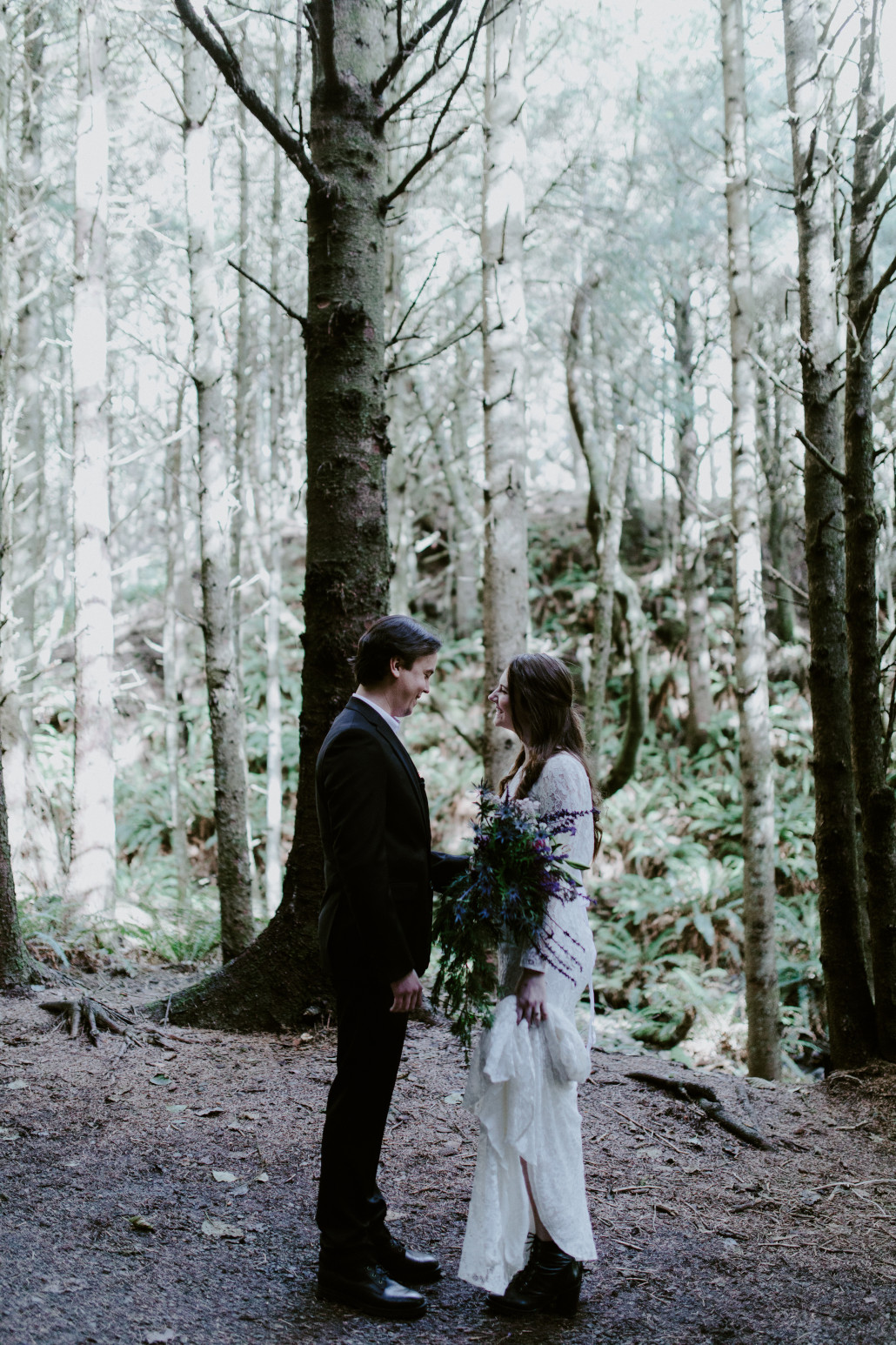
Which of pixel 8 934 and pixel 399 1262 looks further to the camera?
pixel 8 934

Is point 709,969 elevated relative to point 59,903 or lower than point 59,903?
lower

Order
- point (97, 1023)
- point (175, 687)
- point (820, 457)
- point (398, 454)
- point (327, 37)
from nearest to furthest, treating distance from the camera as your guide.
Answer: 1. point (327, 37)
2. point (820, 457)
3. point (97, 1023)
4. point (398, 454)
5. point (175, 687)

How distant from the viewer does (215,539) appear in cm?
752

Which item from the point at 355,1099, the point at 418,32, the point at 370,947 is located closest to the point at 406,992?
the point at 370,947

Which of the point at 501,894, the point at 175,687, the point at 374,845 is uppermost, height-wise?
the point at 175,687

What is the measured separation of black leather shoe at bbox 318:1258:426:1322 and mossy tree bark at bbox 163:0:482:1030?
218cm

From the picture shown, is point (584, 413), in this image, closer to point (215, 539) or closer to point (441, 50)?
point (215, 539)

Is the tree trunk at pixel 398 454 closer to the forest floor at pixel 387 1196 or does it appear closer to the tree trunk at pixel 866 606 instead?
the tree trunk at pixel 866 606

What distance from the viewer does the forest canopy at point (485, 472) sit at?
5.19 m

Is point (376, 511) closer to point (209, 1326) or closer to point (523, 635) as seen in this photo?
point (523, 635)

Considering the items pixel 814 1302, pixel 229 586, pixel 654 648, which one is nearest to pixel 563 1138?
pixel 814 1302

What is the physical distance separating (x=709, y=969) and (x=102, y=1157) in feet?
26.2

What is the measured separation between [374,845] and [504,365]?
557 centimetres

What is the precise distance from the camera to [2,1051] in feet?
16.3
